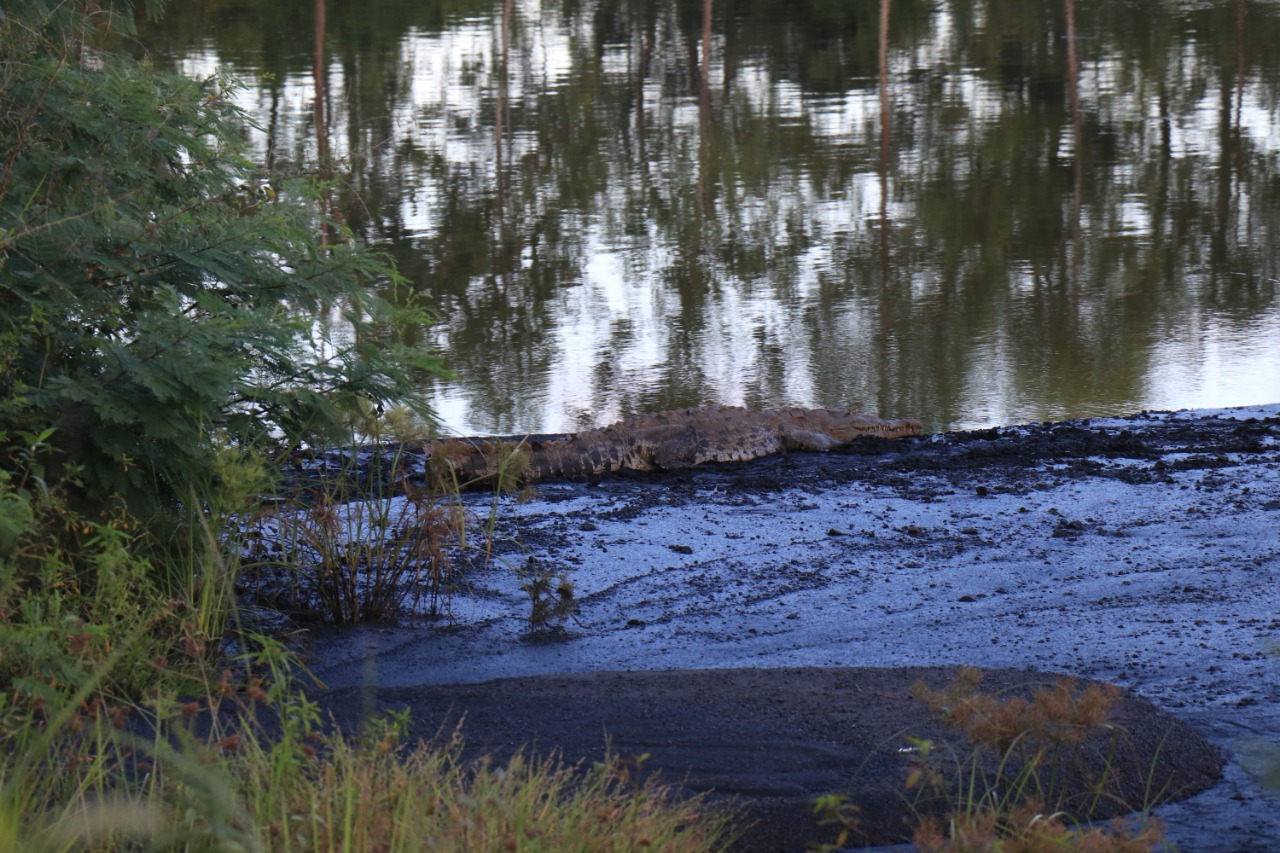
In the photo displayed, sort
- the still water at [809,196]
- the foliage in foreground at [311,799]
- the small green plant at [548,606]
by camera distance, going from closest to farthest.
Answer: the foliage in foreground at [311,799] < the small green plant at [548,606] < the still water at [809,196]

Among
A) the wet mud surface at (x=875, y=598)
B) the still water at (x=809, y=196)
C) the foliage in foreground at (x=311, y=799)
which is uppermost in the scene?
the still water at (x=809, y=196)

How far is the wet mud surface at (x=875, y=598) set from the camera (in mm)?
4379

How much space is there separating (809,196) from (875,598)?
11757 millimetres

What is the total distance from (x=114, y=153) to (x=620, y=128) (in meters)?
17.4

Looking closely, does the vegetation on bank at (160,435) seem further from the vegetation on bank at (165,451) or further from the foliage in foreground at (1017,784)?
the foliage in foreground at (1017,784)

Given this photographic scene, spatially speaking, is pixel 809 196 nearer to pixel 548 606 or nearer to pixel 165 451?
pixel 548 606

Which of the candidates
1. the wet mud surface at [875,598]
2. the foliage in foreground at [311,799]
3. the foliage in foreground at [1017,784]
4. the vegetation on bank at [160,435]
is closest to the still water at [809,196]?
the vegetation on bank at [160,435]

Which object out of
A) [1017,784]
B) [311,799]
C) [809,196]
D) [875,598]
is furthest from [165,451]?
[809,196]

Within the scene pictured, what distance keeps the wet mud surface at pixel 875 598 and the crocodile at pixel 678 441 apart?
19 cm

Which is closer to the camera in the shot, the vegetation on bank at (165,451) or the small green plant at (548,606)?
the vegetation on bank at (165,451)

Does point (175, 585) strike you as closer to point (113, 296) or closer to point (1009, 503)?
point (113, 296)

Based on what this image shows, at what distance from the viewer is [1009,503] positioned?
277 inches

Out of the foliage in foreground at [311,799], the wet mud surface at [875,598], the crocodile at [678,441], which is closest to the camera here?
the foliage in foreground at [311,799]

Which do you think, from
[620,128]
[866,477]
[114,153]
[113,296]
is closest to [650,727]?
[113,296]
